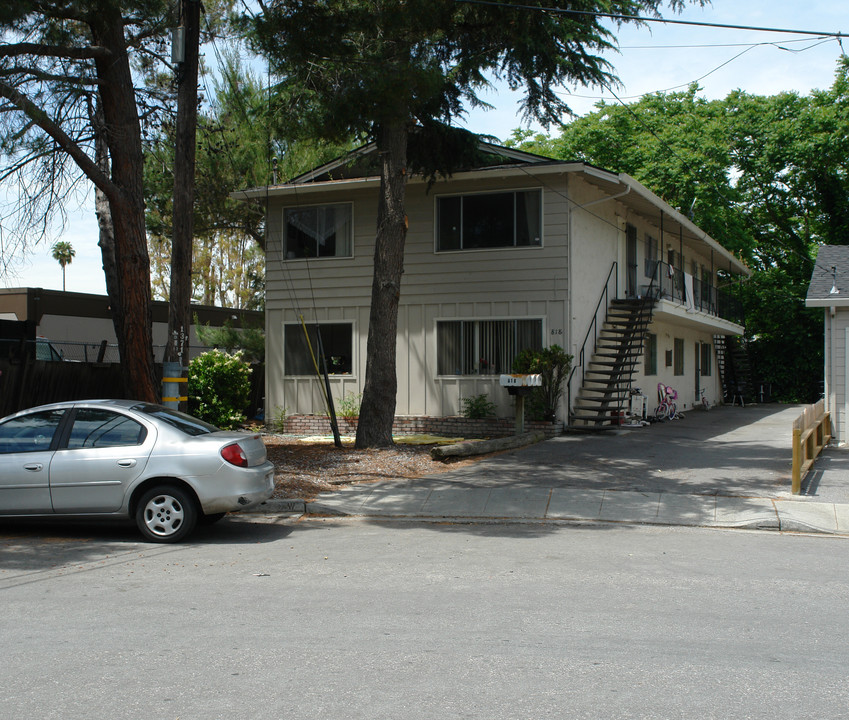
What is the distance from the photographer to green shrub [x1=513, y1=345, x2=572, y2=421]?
59.5 feet

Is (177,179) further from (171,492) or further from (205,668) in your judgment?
(205,668)

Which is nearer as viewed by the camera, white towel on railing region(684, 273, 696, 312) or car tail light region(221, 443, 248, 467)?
car tail light region(221, 443, 248, 467)

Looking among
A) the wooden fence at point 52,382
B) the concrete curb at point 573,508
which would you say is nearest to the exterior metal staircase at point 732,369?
the wooden fence at point 52,382

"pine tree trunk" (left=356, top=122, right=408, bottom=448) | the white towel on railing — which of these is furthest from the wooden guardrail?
the white towel on railing

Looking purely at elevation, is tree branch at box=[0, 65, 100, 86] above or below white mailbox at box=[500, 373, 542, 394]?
above

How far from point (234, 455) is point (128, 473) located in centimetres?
112

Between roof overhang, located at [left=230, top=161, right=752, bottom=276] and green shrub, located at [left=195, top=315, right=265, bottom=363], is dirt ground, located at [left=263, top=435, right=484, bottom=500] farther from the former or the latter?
green shrub, located at [left=195, top=315, right=265, bottom=363]

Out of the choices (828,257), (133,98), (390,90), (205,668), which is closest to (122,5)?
(133,98)

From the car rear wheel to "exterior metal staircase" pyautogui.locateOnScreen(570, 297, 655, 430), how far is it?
1169 cm

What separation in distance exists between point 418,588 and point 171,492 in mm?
3360

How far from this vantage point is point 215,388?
20.2m

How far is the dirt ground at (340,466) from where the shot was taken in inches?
478

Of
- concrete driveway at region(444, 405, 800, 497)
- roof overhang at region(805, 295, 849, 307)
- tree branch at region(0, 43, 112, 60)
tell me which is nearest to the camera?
concrete driveway at region(444, 405, 800, 497)

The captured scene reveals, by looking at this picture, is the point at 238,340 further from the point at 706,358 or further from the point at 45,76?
the point at 706,358
